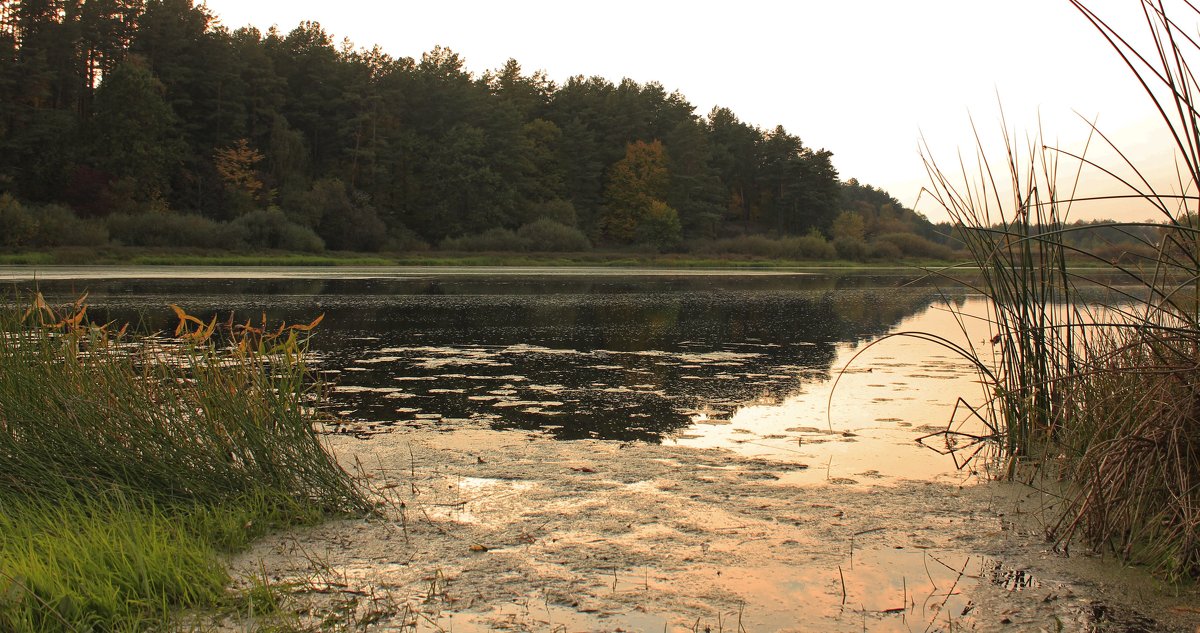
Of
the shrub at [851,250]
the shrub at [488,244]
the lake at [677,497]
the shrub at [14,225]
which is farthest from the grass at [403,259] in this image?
the lake at [677,497]

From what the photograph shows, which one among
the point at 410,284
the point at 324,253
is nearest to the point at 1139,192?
the point at 410,284

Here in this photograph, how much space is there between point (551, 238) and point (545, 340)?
42686mm

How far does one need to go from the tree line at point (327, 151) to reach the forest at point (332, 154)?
131 mm

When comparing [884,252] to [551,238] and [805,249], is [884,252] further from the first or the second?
[551,238]

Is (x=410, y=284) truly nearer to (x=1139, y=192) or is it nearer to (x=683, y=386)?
(x=683, y=386)

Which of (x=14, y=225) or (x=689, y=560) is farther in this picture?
(x=14, y=225)

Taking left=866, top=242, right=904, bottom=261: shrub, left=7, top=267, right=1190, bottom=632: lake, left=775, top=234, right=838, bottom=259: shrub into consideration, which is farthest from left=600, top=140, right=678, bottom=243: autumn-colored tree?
left=7, top=267, right=1190, bottom=632: lake

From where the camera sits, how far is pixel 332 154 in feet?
199

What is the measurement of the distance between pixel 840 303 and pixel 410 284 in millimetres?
12786

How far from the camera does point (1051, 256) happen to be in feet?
19.2

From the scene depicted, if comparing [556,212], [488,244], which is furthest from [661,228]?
[488,244]

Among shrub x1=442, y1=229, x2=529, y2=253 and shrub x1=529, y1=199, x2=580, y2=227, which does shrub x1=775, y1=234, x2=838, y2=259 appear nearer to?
shrub x1=529, y1=199, x2=580, y2=227

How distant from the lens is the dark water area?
314 inches

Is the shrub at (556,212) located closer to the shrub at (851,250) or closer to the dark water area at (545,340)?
the shrub at (851,250)
